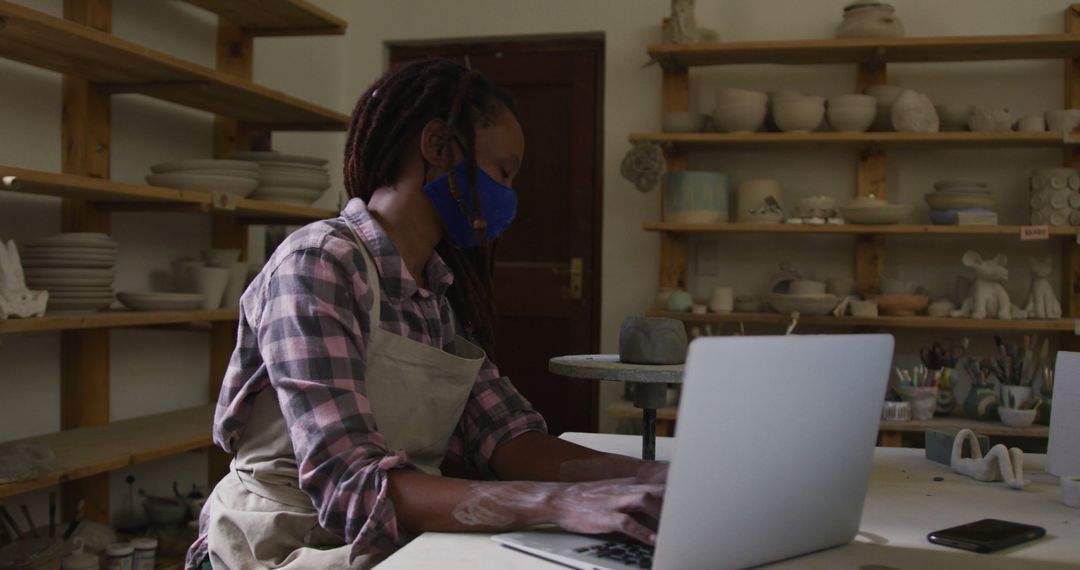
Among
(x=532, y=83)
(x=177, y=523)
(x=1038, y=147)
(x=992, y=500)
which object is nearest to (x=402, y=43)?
(x=532, y=83)

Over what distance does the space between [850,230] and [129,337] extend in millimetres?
2407

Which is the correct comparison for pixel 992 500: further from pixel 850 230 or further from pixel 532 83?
pixel 532 83

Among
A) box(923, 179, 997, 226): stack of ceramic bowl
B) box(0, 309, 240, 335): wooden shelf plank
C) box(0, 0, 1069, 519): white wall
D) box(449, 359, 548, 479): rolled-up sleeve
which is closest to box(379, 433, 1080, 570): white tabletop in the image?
box(449, 359, 548, 479): rolled-up sleeve

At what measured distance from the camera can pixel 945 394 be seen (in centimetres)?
353

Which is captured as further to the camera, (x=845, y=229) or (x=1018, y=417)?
(x=845, y=229)

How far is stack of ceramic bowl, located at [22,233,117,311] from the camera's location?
256 cm

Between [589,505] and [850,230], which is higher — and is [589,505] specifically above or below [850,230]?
below

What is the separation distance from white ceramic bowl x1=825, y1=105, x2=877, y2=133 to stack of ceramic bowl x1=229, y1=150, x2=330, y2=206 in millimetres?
1803

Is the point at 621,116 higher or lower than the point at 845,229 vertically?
higher

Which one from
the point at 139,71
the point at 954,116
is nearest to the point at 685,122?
the point at 954,116

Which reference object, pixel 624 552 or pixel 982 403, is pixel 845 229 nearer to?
pixel 982 403

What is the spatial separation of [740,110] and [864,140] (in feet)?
1.45

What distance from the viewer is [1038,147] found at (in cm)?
379

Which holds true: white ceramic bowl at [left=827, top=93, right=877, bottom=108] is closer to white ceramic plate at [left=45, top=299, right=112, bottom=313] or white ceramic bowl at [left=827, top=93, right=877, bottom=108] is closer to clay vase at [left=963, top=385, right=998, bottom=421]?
clay vase at [left=963, top=385, right=998, bottom=421]
